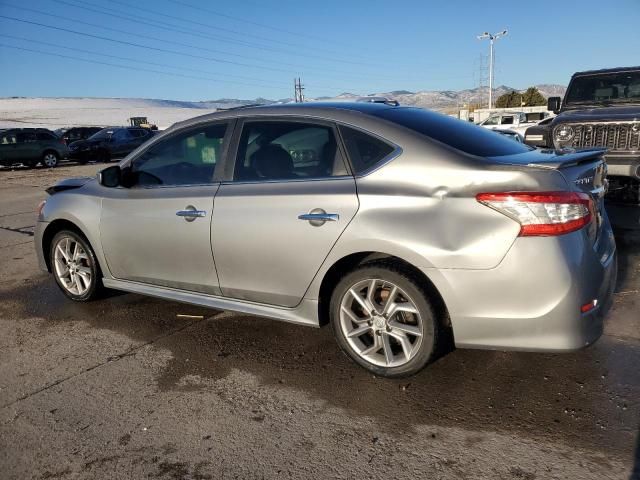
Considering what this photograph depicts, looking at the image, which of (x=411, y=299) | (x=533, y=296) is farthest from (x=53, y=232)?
(x=533, y=296)

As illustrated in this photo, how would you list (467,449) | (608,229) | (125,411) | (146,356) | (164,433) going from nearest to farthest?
(467,449)
(164,433)
(125,411)
(608,229)
(146,356)

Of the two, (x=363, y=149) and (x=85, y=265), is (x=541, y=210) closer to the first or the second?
(x=363, y=149)

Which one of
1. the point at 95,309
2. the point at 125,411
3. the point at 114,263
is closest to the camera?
the point at 125,411

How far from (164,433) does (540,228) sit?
2.22 m

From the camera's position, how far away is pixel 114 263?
168 inches

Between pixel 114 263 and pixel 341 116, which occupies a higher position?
pixel 341 116

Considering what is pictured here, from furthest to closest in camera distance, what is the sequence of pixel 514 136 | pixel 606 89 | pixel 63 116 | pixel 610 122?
pixel 63 116 → pixel 514 136 → pixel 606 89 → pixel 610 122

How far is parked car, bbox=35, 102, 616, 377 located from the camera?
8.75ft

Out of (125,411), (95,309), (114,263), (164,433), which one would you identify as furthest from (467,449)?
(95,309)

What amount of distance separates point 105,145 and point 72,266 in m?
20.9

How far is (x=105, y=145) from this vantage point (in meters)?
23.7

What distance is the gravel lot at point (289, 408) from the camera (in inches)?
96.6

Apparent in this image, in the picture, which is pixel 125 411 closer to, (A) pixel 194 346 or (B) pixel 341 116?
(A) pixel 194 346

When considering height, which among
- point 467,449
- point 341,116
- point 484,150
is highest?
point 341,116
